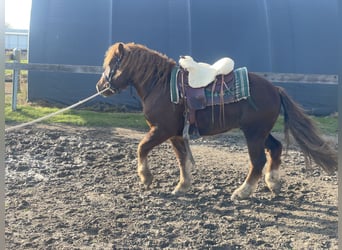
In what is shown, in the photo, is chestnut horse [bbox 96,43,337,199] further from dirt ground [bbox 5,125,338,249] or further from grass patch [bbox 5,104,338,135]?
grass patch [bbox 5,104,338,135]

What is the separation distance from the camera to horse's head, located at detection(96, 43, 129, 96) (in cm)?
517

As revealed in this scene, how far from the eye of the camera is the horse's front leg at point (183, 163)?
16.8ft

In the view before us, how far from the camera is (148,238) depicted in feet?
12.5

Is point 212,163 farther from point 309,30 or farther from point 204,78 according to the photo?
point 309,30

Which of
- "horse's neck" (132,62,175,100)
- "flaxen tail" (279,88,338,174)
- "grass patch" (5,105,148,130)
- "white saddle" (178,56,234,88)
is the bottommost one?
"grass patch" (5,105,148,130)

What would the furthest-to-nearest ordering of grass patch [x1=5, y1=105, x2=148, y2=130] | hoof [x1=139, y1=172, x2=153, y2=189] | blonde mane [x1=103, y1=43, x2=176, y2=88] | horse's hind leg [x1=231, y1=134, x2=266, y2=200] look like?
grass patch [x1=5, y1=105, x2=148, y2=130]
blonde mane [x1=103, y1=43, x2=176, y2=88]
hoof [x1=139, y1=172, x2=153, y2=189]
horse's hind leg [x1=231, y1=134, x2=266, y2=200]

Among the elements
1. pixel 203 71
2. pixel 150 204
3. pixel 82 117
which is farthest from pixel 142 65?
pixel 82 117

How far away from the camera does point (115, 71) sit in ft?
17.1

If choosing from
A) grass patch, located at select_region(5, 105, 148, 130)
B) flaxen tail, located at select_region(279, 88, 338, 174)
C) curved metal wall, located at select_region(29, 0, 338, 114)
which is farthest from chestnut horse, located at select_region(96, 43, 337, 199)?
curved metal wall, located at select_region(29, 0, 338, 114)

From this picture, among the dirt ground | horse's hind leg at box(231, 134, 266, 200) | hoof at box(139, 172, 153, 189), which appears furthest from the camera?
hoof at box(139, 172, 153, 189)

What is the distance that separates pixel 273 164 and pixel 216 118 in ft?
2.99

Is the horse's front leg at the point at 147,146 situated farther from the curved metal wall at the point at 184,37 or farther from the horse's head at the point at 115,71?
the curved metal wall at the point at 184,37

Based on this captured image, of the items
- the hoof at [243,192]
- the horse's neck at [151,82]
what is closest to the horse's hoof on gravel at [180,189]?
the hoof at [243,192]

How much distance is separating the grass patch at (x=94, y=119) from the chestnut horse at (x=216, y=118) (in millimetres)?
4108
